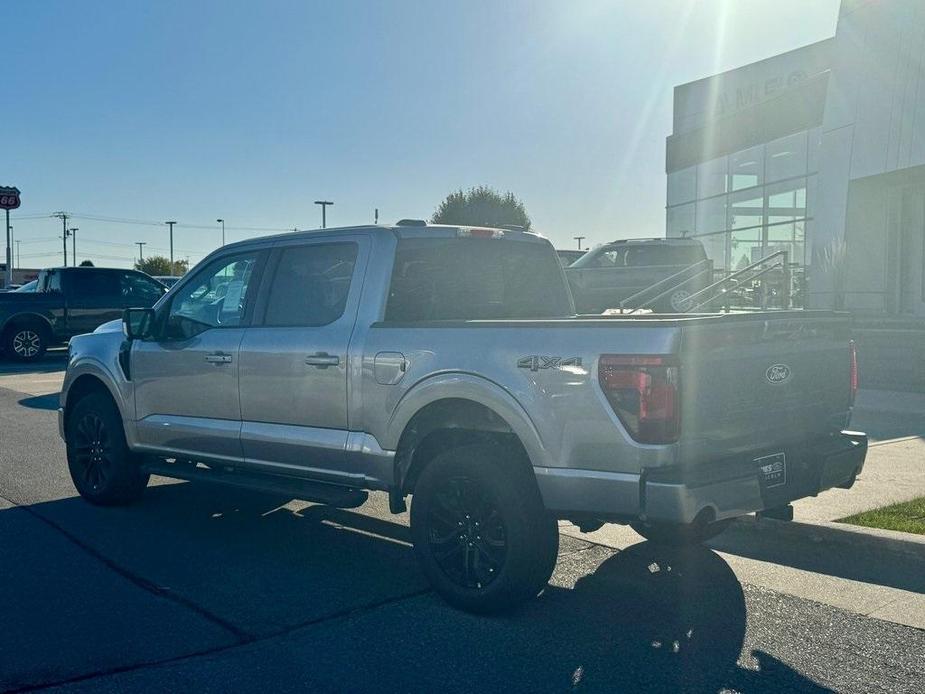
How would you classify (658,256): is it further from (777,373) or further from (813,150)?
(777,373)

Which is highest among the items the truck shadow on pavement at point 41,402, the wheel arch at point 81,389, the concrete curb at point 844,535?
the wheel arch at point 81,389

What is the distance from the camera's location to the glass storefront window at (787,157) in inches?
1070

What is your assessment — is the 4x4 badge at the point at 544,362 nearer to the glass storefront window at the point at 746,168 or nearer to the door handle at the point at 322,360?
the door handle at the point at 322,360

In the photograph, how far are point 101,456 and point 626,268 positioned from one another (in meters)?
13.3

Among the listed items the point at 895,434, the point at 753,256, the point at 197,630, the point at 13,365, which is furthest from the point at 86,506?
the point at 753,256

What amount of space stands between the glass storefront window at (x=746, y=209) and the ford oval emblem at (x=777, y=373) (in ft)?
82.6

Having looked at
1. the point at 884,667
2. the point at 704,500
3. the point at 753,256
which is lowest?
the point at 884,667

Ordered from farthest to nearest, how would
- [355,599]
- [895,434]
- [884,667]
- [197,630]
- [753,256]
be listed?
1. [753,256]
2. [895,434]
3. [355,599]
4. [197,630]
5. [884,667]

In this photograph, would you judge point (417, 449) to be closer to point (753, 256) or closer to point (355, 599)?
point (355, 599)

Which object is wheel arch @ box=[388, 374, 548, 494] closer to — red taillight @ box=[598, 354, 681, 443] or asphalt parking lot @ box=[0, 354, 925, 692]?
red taillight @ box=[598, 354, 681, 443]

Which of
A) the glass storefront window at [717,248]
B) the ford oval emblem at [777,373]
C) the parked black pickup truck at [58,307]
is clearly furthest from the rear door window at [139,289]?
the ford oval emblem at [777,373]

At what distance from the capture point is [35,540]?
6.25m

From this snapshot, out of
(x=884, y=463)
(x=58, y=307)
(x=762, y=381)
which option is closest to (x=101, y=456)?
(x=762, y=381)

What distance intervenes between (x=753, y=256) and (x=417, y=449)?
24.9 meters
